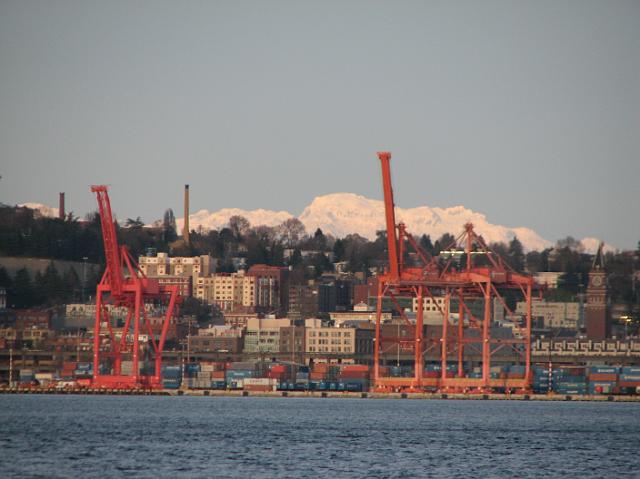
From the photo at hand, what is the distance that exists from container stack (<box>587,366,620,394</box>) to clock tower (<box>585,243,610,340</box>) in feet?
181

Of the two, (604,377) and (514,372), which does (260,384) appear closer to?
(514,372)

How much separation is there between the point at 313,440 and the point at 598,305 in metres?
123

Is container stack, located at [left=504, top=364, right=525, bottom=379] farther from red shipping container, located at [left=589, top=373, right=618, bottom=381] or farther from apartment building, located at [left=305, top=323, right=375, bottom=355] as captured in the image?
apartment building, located at [left=305, top=323, right=375, bottom=355]

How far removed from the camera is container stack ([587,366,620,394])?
13138cm

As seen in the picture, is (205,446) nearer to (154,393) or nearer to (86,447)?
(86,447)

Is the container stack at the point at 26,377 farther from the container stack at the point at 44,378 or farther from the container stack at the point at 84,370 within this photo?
the container stack at the point at 84,370

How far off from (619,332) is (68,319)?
64.1 m

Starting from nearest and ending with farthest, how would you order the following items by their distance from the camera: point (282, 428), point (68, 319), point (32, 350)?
1. point (282, 428)
2. point (32, 350)
3. point (68, 319)

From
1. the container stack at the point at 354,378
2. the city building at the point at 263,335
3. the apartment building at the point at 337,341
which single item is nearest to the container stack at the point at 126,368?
the container stack at the point at 354,378

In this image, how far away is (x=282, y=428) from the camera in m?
83.8

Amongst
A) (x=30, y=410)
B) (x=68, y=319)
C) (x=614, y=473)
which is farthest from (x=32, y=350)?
(x=614, y=473)

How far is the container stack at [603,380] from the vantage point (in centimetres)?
13138

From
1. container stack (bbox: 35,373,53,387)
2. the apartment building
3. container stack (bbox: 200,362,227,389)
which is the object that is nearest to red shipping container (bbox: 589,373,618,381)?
container stack (bbox: 200,362,227,389)

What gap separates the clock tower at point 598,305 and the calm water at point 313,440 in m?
78.1
